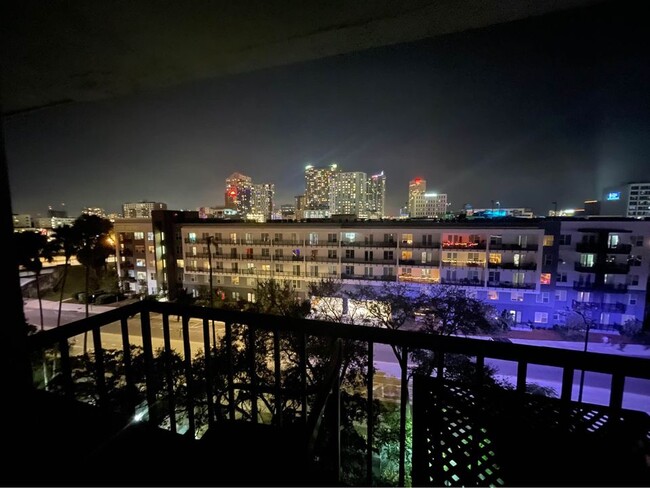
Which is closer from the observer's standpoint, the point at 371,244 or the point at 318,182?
the point at 371,244

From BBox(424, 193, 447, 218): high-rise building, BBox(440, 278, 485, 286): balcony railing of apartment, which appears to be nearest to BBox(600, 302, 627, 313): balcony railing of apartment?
BBox(440, 278, 485, 286): balcony railing of apartment

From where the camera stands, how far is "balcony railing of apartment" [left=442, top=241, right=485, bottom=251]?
1495 centimetres

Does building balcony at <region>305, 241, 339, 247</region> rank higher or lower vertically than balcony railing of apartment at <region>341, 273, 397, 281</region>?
higher

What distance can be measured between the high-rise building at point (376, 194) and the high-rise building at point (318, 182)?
10.8m

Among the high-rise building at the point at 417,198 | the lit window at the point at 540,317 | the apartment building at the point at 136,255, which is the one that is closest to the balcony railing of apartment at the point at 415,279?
the lit window at the point at 540,317

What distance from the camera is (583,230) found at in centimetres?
1452

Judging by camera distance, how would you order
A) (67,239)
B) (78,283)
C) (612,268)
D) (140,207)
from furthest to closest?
(140,207), (78,283), (612,268), (67,239)

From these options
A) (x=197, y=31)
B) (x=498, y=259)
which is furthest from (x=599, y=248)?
(x=197, y=31)

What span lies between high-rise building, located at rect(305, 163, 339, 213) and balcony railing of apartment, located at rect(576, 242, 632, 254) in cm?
6255

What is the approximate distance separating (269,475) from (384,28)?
2.05m

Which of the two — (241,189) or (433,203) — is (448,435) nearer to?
(433,203)

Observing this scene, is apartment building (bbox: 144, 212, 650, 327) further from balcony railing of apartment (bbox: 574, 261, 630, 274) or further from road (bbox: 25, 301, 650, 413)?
road (bbox: 25, 301, 650, 413)

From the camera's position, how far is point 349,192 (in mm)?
72125

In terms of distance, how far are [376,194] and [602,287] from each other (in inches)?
2397
